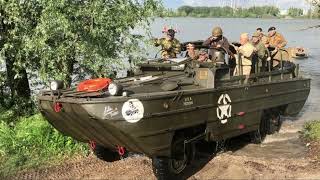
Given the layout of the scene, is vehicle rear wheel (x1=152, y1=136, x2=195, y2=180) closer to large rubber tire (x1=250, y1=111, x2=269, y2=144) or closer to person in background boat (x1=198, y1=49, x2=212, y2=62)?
person in background boat (x1=198, y1=49, x2=212, y2=62)

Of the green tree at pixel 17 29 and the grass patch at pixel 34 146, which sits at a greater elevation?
the green tree at pixel 17 29

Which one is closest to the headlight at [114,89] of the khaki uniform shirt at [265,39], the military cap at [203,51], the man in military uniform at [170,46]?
the military cap at [203,51]

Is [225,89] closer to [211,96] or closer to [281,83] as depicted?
[211,96]

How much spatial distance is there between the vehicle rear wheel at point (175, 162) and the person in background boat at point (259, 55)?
3.17 metres

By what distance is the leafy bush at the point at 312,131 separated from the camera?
1202cm

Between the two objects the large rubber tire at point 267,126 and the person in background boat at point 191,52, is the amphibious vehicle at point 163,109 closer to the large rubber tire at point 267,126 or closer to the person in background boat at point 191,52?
the large rubber tire at point 267,126

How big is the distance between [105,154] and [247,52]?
3.63 meters

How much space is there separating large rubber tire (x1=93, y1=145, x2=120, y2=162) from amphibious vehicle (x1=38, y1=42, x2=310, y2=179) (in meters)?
0.02

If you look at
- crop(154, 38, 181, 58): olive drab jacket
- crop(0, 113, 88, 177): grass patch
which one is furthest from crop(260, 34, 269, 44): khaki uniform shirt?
crop(0, 113, 88, 177): grass patch

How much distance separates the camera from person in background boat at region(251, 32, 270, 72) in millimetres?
12165

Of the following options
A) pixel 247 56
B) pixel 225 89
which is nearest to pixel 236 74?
pixel 247 56

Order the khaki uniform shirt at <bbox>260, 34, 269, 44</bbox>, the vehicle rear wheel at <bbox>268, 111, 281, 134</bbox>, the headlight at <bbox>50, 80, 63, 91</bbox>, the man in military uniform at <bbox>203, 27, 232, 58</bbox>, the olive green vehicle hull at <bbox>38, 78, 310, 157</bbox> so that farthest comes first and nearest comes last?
the khaki uniform shirt at <bbox>260, 34, 269, 44</bbox>, the vehicle rear wheel at <bbox>268, 111, 281, 134</bbox>, the man in military uniform at <bbox>203, 27, 232, 58</bbox>, the headlight at <bbox>50, 80, 63, 91</bbox>, the olive green vehicle hull at <bbox>38, 78, 310, 157</bbox>

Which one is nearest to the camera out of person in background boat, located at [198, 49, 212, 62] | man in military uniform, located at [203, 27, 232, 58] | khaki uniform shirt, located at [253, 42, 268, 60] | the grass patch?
the grass patch

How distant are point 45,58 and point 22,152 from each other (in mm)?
1819
